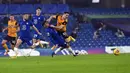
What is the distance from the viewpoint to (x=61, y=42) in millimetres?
18344

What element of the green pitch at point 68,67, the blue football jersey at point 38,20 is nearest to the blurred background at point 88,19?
the blue football jersey at point 38,20

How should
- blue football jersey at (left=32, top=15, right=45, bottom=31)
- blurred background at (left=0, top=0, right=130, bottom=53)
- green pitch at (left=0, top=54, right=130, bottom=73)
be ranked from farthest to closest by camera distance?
blurred background at (left=0, top=0, right=130, bottom=53), blue football jersey at (left=32, top=15, right=45, bottom=31), green pitch at (left=0, top=54, right=130, bottom=73)

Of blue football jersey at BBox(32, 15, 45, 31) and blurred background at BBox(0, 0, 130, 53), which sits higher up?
blue football jersey at BBox(32, 15, 45, 31)

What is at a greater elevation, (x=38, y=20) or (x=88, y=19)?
(x=38, y=20)

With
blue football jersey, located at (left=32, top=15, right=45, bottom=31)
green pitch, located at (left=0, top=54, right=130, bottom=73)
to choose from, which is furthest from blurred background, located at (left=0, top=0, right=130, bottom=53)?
green pitch, located at (left=0, top=54, right=130, bottom=73)

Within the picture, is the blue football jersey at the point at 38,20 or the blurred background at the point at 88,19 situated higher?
the blue football jersey at the point at 38,20

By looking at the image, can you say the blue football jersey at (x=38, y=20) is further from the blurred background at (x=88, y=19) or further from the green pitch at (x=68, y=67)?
the blurred background at (x=88, y=19)

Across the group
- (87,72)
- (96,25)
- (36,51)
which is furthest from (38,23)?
(96,25)

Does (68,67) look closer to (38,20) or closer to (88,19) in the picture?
(38,20)

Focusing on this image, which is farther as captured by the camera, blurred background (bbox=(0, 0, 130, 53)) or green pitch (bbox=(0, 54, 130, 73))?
blurred background (bbox=(0, 0, 130, 53))

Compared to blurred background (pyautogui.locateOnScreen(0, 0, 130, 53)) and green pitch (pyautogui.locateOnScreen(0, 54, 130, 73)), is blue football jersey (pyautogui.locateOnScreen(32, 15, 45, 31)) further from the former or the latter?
blurred background (pyautogui.locateOnScreen(0, 0, 130, 53))

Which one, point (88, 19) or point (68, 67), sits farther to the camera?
point (88, 19)

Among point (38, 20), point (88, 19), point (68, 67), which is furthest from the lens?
point (88, 19)

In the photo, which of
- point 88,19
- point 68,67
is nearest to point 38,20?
point 68,67
